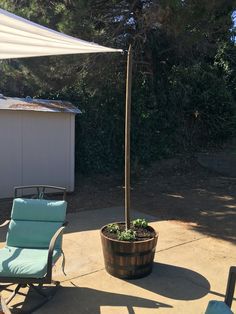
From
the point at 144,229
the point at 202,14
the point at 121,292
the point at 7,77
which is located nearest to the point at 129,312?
the point at 121,292

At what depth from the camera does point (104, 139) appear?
11133 mm

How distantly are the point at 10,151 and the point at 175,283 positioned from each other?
5122mm

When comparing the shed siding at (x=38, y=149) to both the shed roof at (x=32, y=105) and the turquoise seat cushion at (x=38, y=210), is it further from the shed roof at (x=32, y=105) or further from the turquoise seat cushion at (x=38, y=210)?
the turquoise seat cushion at (x=38, y=210)

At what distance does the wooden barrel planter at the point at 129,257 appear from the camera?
439 centimetres

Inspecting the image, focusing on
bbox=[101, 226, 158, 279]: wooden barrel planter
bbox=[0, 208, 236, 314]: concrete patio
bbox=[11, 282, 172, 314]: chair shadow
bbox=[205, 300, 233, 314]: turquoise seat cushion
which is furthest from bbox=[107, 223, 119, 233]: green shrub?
bbox=[205, 300, 233, 314]: turquoise seat cushion

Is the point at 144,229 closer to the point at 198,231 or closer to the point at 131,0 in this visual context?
the point at 198,231

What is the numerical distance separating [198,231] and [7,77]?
7.85 m

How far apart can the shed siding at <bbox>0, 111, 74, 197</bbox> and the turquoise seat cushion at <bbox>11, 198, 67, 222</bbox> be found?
3.97m

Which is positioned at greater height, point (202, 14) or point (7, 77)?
point (202, 14)

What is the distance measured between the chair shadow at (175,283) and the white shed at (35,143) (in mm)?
4546

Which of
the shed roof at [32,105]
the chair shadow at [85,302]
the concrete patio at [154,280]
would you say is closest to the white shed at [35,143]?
the shed roof at [32,105]

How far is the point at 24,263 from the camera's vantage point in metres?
3.78

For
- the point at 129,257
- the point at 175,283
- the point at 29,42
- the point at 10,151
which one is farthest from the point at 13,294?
the point at 10,151

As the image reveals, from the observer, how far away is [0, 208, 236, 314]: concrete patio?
389cm
